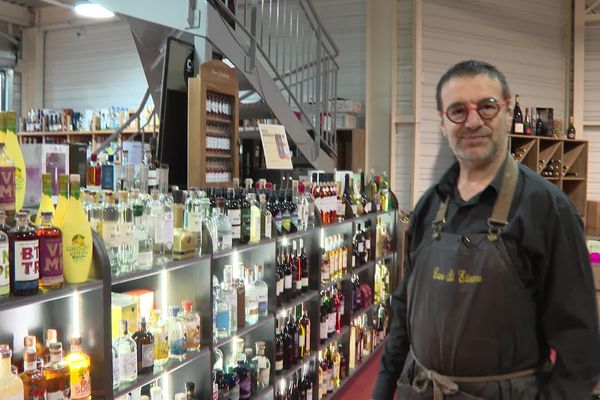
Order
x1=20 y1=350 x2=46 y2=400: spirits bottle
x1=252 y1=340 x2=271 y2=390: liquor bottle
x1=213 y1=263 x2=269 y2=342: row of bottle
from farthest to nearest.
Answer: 1. x1=252 y1=340 x2=271 y2=390: liquor bottle
2. x1=213 y1=263 x2=269 y2=342: row of bottle
3. x1=20 y1=350 x2=46 y2=400: spirits bottle

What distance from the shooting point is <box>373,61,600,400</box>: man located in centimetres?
162

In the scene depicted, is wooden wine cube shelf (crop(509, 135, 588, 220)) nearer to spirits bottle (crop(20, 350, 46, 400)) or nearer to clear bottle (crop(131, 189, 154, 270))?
clear bottle (crop(131, 189, 154, 270))

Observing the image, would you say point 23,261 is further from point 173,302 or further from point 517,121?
point 517,121

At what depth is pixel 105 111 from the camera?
929cm

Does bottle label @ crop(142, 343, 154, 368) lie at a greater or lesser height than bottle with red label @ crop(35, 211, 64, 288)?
lesser

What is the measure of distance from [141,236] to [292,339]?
5.72 ft

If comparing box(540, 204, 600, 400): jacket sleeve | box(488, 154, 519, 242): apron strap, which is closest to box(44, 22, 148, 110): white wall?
box(488, 154, 519, 242): apron strap

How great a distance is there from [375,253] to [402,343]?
3416 millimetres

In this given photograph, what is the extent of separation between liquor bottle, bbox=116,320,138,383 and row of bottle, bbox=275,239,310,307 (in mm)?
1320

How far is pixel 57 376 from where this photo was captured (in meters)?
1.83

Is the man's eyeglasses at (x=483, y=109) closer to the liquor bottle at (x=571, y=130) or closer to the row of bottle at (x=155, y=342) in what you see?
the row of bottle at (x=155, y=342)

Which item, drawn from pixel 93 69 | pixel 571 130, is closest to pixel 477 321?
pixel 571 130

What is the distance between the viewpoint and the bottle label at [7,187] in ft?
5.78

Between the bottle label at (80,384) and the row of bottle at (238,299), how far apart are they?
0.94 meters
